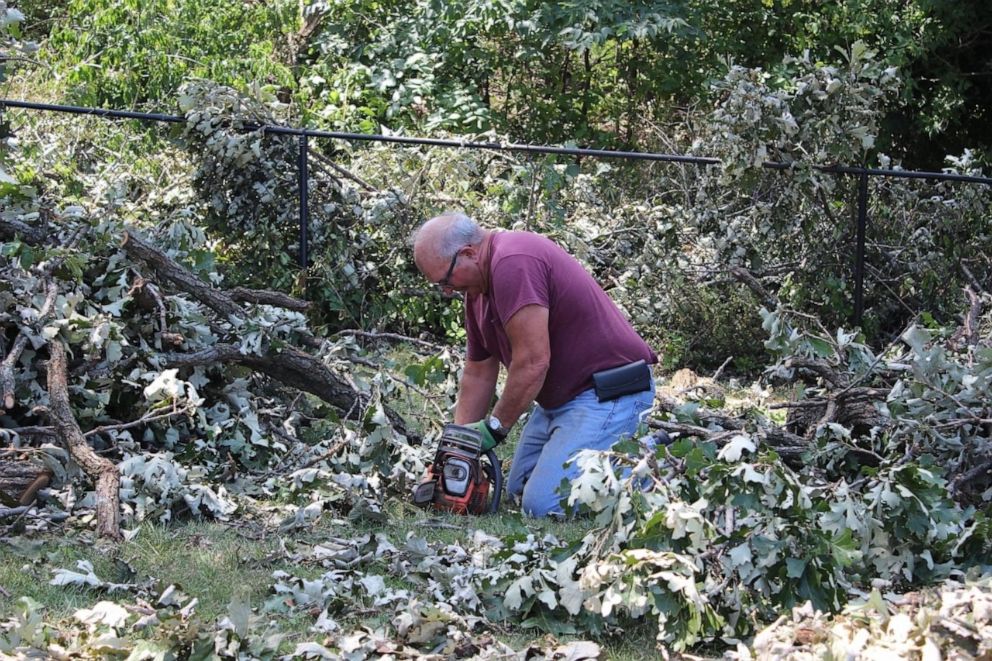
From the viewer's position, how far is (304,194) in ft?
23.6

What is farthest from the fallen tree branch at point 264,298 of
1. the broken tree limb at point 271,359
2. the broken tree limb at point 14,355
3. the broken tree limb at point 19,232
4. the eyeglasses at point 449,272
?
the eyeglasses at point 449,272

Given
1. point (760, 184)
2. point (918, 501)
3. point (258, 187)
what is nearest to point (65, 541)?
point (918, 501)

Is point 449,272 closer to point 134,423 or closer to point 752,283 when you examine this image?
point 134,423

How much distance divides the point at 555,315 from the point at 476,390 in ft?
1.67

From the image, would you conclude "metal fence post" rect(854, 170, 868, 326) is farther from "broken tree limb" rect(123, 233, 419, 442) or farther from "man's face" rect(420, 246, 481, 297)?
"man's face" rect(420, 246, 481, 297)

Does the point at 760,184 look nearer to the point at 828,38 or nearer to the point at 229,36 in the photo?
the point at 828,38

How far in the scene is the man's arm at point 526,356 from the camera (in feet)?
15.1

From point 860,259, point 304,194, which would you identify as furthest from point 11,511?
point 860,259

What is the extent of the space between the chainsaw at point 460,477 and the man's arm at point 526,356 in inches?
7.5

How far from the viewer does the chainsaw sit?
4727mm

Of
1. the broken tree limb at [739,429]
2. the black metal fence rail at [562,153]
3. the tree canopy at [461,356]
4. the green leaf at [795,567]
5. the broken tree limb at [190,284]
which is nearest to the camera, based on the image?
the green leaf at [795,567]

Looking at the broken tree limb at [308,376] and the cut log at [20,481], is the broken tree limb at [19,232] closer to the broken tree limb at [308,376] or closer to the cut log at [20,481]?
the broken tree limb at [308,376]

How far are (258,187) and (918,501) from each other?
4.79 metres

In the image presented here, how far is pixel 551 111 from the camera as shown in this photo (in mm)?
12297
